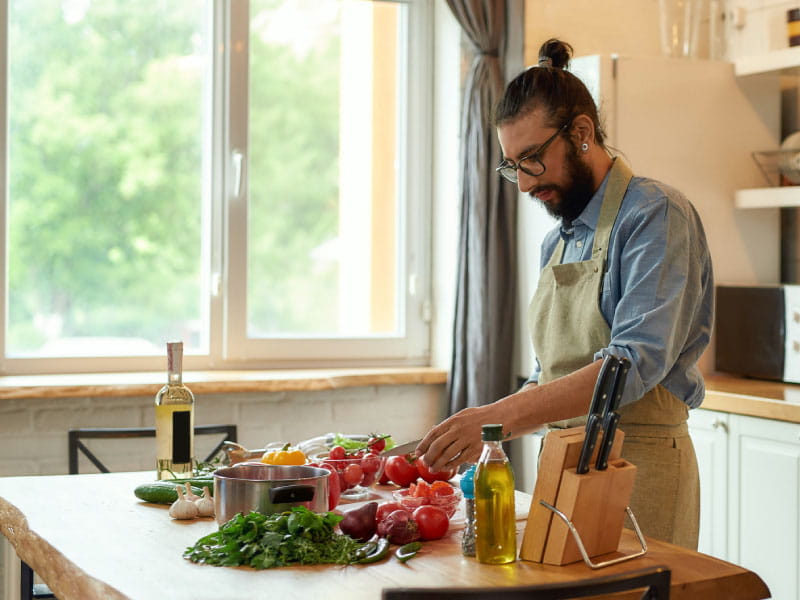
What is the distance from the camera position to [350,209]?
3.86 metres

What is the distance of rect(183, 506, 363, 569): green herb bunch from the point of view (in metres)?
1.42

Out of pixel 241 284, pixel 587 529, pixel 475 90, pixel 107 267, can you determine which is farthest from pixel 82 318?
pixel 587 529

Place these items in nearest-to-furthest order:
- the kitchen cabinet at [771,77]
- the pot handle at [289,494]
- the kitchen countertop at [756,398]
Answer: the pot handle at [289,494], the kitchen countertop at [756,398], the kitchen cabinet at [771,77]

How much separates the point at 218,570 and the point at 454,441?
0.45 meters

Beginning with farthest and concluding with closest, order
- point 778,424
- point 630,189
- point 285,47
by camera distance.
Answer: point 285,47 → point 778,424 → point 630,189

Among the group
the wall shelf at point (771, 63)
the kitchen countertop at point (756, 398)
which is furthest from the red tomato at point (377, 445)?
the wall shelf at point (771, 63)

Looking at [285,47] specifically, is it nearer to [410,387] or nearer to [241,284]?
[241,284]

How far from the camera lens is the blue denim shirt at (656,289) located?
1.74 metres

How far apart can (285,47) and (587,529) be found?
268 centimetres

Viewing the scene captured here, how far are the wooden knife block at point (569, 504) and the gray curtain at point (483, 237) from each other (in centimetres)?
207

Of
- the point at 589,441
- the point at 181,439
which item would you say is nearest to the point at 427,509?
the point at 589,441

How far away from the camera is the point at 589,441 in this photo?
1416mm

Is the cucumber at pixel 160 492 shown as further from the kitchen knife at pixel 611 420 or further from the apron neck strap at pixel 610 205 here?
the apron neck strap at pixel 610 205

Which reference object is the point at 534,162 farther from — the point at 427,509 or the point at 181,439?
the point at 181,439
